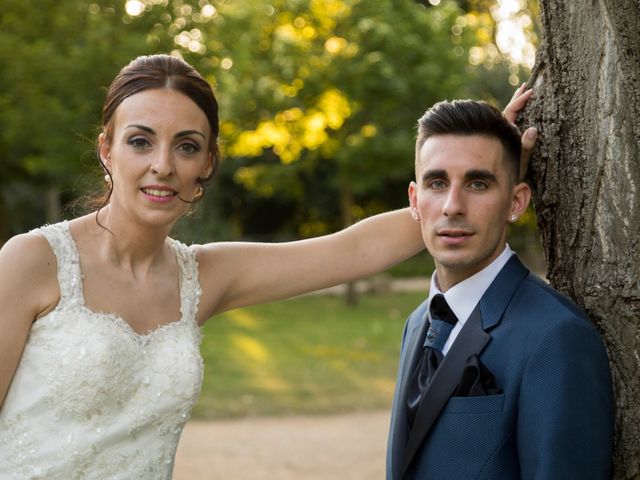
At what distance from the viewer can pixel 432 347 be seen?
2404mm

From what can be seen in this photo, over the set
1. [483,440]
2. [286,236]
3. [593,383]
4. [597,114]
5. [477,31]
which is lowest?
[286,236]

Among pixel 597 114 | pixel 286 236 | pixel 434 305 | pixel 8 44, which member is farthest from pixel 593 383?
pixel 286 236

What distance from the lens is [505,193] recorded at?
94.7 inches

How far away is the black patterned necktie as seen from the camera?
7.84 feet

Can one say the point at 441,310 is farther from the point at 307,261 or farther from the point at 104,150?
the point at 104,150

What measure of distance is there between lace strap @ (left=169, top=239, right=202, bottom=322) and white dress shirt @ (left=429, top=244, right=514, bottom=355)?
1047 millimetres

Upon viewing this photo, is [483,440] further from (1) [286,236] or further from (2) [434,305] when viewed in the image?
(1) [286,236]

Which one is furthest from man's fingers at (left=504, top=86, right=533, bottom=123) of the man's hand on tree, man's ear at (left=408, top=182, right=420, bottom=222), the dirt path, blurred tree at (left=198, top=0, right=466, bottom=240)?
blurred tree at (left=198, top=0, right=466, bottom=240)

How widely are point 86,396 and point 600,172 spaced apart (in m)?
1.72

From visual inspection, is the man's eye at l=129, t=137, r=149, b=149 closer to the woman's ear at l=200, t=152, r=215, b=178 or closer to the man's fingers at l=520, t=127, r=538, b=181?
the woman's ear at l=200, t=152, r=215, b=178

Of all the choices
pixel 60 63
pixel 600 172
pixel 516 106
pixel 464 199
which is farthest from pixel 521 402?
pixel 60 63

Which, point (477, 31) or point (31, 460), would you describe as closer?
point (31, 460)

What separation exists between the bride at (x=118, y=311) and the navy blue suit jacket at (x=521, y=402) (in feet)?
2.44

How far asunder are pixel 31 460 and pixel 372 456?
622cm
